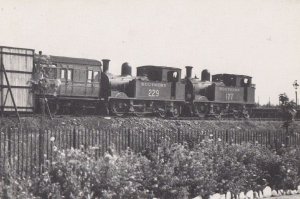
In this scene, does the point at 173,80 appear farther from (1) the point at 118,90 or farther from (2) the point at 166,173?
(2) the point at 166,173

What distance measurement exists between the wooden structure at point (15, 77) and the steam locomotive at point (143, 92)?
0.62 meters

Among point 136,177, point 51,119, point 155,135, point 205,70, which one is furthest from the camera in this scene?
point 205,70

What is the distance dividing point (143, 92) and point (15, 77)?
9.73m

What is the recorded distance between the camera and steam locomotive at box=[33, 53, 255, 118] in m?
22.7

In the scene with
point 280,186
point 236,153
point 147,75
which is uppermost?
point 147,75

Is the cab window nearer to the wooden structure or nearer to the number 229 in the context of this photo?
the number 229

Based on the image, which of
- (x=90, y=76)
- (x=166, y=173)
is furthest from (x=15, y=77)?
(x=166, y=173)

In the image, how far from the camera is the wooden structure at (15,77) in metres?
17.4

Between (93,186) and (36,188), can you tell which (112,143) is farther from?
(36,188)

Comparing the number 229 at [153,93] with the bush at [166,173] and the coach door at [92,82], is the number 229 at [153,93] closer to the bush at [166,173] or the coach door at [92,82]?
the coach door at [92,82]

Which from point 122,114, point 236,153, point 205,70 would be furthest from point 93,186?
point 205,70

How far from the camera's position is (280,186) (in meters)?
12.5

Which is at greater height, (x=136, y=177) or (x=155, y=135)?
(x=155, y=135)

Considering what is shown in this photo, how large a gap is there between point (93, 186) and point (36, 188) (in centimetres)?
116
